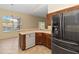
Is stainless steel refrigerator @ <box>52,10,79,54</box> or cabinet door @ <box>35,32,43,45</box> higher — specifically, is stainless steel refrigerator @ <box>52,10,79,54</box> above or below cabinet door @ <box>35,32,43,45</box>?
above

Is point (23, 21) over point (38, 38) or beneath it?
over

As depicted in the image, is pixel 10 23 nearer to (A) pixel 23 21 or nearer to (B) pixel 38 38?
(A) pixel 23 21

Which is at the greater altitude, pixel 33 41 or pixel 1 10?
pixel 1 10

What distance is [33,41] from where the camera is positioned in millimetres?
4840

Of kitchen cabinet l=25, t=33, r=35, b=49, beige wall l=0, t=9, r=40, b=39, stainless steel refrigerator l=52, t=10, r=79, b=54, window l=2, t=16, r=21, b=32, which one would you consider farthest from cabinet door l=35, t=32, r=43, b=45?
window l=2, t=16, r=21, b=32

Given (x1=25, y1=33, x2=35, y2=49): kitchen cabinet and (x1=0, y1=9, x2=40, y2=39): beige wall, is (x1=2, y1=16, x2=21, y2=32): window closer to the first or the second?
(x1=0, y1=9, x2=40, y2=39): beige wall

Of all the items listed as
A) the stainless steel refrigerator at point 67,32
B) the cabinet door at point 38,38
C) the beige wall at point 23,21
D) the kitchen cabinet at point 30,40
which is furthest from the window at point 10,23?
the stainless steel refrigerator at point 67,32

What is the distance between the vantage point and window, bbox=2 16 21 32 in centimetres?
721

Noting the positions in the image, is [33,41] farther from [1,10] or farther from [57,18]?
[1,10]

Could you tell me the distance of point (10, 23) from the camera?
7.93 m

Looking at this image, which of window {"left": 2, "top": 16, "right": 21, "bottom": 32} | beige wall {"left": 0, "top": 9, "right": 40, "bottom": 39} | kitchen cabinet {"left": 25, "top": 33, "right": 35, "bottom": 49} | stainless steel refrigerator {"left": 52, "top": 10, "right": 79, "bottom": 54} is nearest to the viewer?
stainless steel refrigerator {"left": 52, "top": 10, "right": 79, "bottom": 54}

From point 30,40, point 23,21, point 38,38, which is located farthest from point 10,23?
point 30,40
